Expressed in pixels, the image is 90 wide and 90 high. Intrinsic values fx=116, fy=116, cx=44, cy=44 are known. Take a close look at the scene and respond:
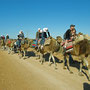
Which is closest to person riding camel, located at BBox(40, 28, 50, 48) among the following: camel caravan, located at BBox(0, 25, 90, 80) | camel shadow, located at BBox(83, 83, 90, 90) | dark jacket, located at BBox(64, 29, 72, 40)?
camel caravan, located at BBox(0, 25, 90, 80)

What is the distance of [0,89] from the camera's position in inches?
168

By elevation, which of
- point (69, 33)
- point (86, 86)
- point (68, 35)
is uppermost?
point (69, 33)

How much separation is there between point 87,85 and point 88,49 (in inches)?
76.8

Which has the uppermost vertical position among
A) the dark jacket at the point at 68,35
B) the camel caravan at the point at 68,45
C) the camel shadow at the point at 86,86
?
the dark jacket at the point at 68,35

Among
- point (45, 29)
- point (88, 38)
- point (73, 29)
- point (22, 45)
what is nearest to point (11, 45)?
point (22, 45)

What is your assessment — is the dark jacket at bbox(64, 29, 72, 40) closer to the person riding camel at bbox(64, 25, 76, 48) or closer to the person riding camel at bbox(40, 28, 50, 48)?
the person riding camel at bbox(64, 25, 76, 48)

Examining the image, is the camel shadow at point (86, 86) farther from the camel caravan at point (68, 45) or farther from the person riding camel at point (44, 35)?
the person riding camel at point (44, 35)

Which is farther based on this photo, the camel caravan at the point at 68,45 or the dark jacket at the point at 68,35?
the dark jacket at the point at 68,35

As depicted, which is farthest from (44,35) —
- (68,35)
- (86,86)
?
(86,86)

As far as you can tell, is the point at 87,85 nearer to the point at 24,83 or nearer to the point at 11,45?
the point at 24,83

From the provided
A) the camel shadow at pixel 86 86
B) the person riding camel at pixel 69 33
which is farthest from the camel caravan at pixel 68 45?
the camel shadow at pixel 86 86

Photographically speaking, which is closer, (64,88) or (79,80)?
(64,88)

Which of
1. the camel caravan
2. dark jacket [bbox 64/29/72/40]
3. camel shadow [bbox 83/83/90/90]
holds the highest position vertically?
dark jacket [bbox 64/29/72/40]

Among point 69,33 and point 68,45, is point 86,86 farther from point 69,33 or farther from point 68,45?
point 69,33
